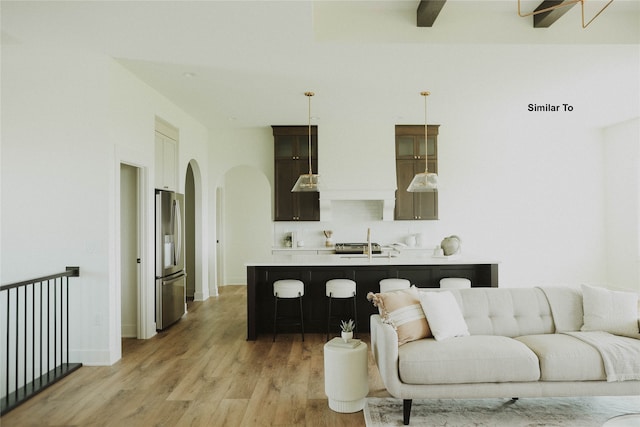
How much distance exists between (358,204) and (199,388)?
475 centimetres

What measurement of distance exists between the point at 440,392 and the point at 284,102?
4.26 meters

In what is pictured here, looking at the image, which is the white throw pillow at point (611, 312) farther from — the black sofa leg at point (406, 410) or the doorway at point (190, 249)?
the doorway at point (190, 249)

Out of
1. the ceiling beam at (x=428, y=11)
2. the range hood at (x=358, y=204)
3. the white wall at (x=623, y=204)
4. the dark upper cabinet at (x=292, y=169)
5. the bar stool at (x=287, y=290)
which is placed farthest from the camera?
the dark upper cabinet at (x=292, y=169)

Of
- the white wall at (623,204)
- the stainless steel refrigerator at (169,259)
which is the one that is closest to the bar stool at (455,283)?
the stainless steel refrigerator at (169,259)

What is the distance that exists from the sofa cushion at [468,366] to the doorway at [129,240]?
11.2 ft

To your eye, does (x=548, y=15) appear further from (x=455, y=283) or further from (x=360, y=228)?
(x=360, y=228)

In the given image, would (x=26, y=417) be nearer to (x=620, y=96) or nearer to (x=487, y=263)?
(x=487, y=263)

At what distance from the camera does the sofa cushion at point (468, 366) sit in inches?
108

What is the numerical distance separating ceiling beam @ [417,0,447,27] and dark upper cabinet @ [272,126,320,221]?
3544mm

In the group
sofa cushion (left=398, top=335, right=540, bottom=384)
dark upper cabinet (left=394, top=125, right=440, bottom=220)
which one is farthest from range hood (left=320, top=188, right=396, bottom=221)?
sofa cushion (left=398, top=335, right=540, bottom=384)

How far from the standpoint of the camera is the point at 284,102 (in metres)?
5.83

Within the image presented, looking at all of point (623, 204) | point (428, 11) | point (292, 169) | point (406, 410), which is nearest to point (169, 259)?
point (292, 169)

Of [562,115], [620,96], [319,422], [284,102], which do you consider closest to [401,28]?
[284,102]

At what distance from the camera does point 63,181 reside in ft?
13.2
